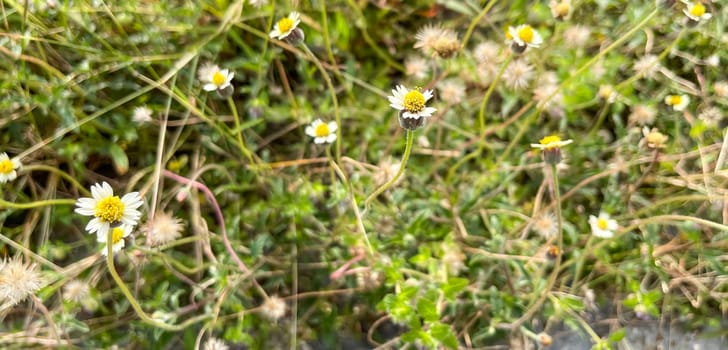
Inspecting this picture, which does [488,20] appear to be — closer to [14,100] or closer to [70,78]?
[70,78]

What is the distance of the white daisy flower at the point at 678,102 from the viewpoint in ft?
3.47

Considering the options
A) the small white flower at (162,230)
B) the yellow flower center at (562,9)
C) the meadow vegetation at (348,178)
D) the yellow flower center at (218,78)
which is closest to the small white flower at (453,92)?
the meadow vegetation at (348,178)

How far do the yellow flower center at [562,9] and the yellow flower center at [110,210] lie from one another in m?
0.84

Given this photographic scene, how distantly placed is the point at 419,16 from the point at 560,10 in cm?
41

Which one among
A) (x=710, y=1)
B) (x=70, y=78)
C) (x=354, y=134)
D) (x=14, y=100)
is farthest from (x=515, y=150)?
(x=14, y=100)

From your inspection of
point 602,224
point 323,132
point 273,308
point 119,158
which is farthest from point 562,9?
point 119,158

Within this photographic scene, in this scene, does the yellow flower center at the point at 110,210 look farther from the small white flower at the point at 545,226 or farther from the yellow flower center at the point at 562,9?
the yellow flower center at the point at 562,9

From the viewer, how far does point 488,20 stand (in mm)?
1197

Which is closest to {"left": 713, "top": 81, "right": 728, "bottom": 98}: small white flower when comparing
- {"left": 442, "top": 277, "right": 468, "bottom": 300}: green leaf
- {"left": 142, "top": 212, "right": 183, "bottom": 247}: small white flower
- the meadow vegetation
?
the meadow vegetation

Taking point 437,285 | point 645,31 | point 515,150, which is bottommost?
point 437,285

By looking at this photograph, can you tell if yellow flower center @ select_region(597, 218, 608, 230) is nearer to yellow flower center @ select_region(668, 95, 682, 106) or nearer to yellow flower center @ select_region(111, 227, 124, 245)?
yellow flower center @ select_region(668, 95, 682, 106)

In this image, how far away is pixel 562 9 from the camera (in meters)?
1.04

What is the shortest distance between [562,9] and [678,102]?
30 centimetres

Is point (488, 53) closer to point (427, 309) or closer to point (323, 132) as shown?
point (323, 132)
